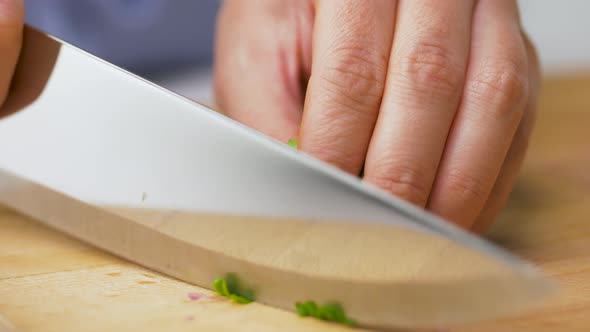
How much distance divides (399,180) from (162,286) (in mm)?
262

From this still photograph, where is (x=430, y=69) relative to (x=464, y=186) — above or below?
above

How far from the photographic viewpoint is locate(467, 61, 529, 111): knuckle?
0.77 m

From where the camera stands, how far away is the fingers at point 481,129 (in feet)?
2.46

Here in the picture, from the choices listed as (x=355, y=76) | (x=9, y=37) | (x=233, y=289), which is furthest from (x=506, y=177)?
(x=9, y=37)

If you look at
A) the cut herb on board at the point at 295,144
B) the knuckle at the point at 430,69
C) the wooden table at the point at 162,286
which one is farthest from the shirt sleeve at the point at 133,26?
the knuckle at the point at 430,69

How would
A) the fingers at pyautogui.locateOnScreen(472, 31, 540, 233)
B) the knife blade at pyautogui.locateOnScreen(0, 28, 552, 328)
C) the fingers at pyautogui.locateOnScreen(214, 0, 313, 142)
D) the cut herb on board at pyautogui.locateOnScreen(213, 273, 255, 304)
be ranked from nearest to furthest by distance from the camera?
the knife blade at pyautogui.locateOnScreen(0, 28, 552, 328)
the cut herb on board at pyautogui.locateOnScreen(213, 273, 255, 304)
the fingers at pyautogui.locateOnScreen(472, 31, 540, 233)
the fingers at pyautogui.locateOnScreen(214, 0, 313, 142)

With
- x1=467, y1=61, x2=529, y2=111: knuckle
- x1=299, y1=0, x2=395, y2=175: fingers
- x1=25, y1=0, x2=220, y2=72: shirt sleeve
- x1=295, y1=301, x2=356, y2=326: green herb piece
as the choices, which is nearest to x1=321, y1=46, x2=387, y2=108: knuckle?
x1=299, y1=0, x2=395, y2=175: fingers

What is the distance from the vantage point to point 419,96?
74 cm

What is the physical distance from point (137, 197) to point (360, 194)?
25 cm

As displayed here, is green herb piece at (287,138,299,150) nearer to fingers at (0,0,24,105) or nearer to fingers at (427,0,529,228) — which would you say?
fingers at (427,0,529,228)

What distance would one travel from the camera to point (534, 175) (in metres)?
1.17

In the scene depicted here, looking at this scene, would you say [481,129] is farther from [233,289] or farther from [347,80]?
[233,289]

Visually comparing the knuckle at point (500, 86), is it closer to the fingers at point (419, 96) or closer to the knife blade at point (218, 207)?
the fingers at point (419, 96)

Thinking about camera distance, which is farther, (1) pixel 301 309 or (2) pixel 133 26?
(2) pixel 133 26
